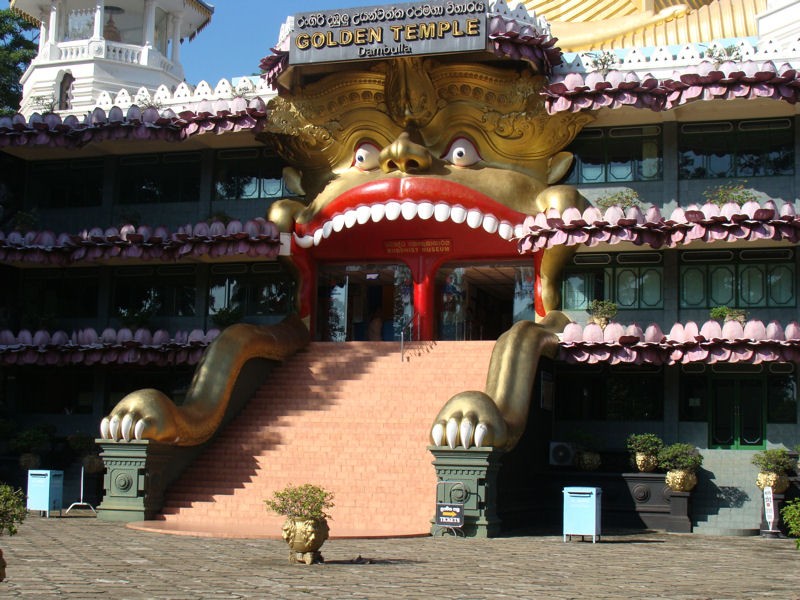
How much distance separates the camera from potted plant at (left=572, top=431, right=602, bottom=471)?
2647 centimetres

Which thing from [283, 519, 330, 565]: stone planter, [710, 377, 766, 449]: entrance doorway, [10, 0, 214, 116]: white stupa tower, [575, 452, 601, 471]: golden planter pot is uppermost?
[10, 0, 214, 116]: white stupa tower

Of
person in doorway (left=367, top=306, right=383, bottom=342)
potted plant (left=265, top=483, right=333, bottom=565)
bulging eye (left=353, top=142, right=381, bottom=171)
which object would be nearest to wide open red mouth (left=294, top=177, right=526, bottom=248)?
bulging eye (left=353, top=142, right=381, bottom=171)

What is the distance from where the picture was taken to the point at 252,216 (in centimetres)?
3212

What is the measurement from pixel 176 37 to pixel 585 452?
22896 mm

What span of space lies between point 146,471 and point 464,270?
11277mm

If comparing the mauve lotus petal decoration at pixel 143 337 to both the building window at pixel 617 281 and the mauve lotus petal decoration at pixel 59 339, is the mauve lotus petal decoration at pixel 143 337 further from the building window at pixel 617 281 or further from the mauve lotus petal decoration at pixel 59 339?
the building window at pixel 617 281

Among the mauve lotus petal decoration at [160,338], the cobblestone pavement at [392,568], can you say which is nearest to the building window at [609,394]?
the cobblestone pavement at [392,568]

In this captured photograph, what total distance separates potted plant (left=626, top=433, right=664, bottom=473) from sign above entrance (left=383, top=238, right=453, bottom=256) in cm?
773

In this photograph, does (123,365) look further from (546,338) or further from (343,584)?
(343,584)

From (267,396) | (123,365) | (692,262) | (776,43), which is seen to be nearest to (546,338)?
(692,262)

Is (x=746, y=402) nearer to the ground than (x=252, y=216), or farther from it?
nearer to the ground

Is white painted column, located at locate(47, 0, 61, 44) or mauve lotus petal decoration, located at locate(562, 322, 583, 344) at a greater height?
white painted column, located at locate(47, 0, 61, 44)

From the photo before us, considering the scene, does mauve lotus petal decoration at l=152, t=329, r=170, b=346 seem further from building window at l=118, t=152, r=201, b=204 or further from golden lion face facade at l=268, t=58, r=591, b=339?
building window at l=118, t=152, r=201, b=204

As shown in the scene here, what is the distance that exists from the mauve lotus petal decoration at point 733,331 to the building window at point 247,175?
478 inches
